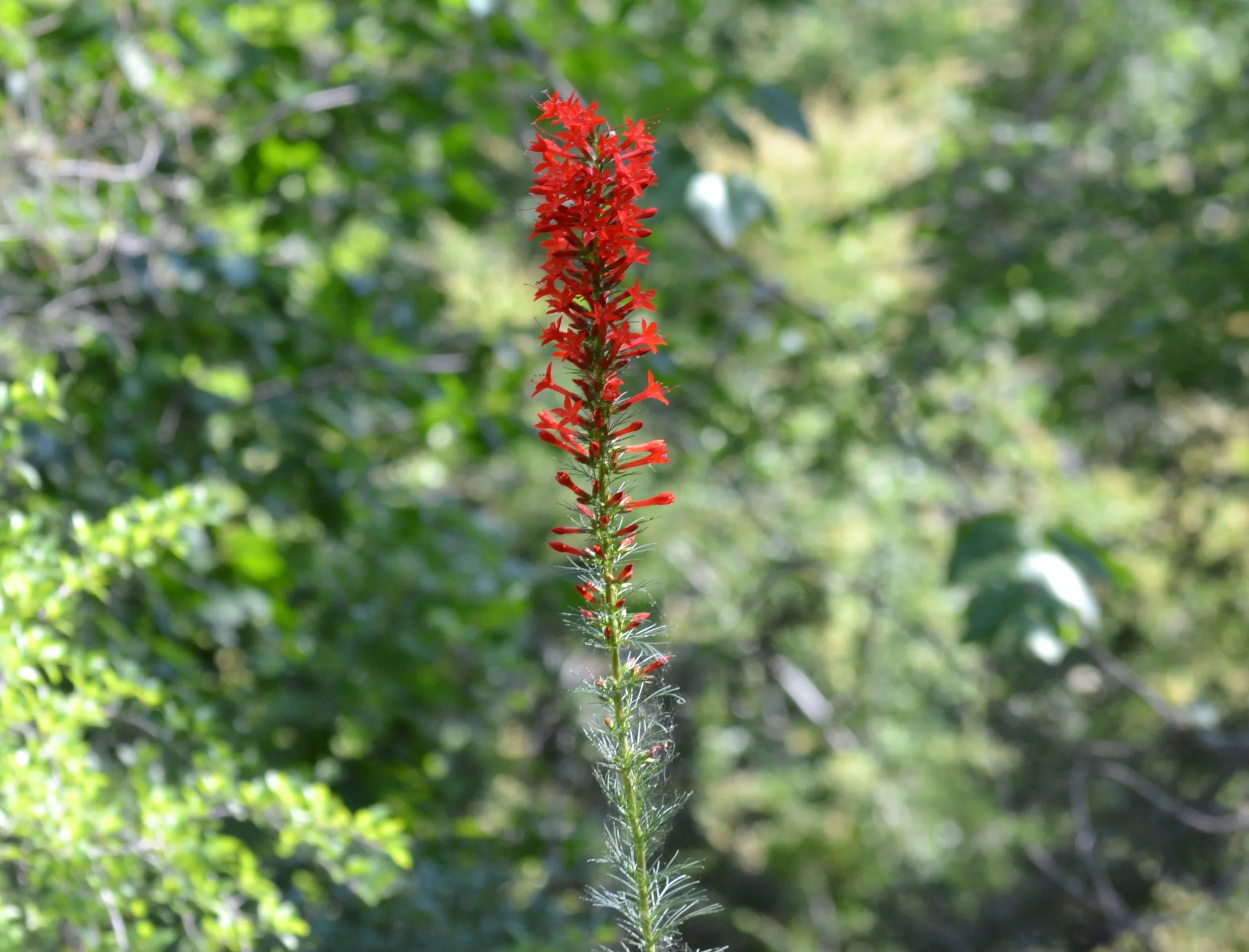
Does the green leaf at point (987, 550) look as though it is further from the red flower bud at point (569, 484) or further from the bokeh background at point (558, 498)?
the red flower bud at point (569, 484)

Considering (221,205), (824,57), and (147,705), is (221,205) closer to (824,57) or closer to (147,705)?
(147,705)

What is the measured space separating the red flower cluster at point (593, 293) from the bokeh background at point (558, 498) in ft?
0.88

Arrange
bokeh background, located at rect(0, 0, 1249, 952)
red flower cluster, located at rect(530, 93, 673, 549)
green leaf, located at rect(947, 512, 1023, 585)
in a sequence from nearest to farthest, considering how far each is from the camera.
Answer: red flower cluster, located at rect(530, 93, 673, 549), green leaf, located at rect(947, 512, 1023, 585), bokeh background, located at rect(0, 0, 1249, 952)

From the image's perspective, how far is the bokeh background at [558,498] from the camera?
7.16ft

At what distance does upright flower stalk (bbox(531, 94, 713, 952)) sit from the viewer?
987 mm

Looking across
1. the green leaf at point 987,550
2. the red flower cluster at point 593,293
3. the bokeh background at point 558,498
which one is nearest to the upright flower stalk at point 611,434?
the red flower cluster at point 593,293

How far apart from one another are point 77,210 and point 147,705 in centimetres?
106

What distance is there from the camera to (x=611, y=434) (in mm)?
1012

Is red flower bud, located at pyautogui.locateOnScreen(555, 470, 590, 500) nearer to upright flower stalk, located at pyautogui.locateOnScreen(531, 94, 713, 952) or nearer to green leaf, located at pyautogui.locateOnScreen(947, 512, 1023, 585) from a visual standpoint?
upright flower stalk, located at pyautogui.locateOnScreen(531, 94, 713, 952)

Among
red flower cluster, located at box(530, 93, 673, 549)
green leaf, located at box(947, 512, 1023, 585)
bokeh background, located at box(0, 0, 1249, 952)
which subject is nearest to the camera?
red flower cluster, located at box(530, 93, 673, 549)

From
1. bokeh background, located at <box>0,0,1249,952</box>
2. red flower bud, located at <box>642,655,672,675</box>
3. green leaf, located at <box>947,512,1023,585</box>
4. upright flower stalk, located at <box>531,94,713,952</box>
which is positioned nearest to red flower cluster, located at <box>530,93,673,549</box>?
upright flower stalk, located at <box>531,94,713,952</box>

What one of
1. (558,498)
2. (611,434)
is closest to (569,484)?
(611,434)

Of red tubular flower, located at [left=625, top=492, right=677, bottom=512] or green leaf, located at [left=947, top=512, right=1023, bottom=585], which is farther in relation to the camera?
green leaf, located at [left=947, top=512, right=1023, bottom=585]

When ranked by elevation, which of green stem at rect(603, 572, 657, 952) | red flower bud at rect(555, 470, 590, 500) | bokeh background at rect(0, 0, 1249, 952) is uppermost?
bokeh background at rect(0, 0, 1249, 952)
